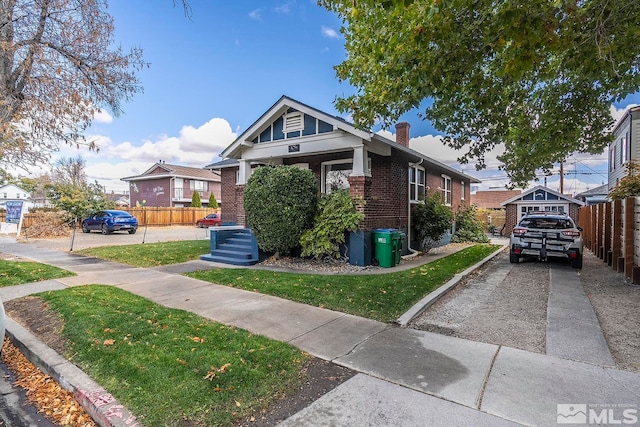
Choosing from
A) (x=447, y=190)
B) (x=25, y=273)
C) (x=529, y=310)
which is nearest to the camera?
(x=529, y=310)

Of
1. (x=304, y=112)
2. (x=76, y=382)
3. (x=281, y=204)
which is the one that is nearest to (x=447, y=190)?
(x=304, y=112)

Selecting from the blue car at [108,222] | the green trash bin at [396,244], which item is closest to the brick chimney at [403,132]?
the green trash bin at [396,244]

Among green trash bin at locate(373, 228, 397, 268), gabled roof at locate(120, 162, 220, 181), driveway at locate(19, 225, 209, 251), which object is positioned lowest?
driveway at locate(19, 225, 209, 251)

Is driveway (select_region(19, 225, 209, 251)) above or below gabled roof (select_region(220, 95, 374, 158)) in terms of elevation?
below

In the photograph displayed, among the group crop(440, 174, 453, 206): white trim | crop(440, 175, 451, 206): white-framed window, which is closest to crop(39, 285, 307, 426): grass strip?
crop(440, 174, 453, 206): white trim

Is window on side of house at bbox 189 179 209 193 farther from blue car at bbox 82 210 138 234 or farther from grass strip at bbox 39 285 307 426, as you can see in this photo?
grass strip at bbox 39 285 307 426

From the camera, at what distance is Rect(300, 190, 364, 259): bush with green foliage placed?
30.1ft

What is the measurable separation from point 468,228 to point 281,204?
43.9 feet

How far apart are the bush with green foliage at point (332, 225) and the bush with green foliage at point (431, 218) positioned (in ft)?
14.9

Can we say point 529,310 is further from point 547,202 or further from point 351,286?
point 547,202

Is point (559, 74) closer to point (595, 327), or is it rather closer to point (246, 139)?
point (595, 327)

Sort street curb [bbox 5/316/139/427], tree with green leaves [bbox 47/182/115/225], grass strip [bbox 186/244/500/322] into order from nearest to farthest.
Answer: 1. street curb [bbox 5/316/139/427]
2. grass strip [bbox 186/244/500/322]
3. tree with green leaves [bbox 47/182/115/225]

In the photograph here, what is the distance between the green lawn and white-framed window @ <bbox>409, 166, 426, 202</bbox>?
10995 mm

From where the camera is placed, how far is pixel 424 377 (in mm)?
3398
